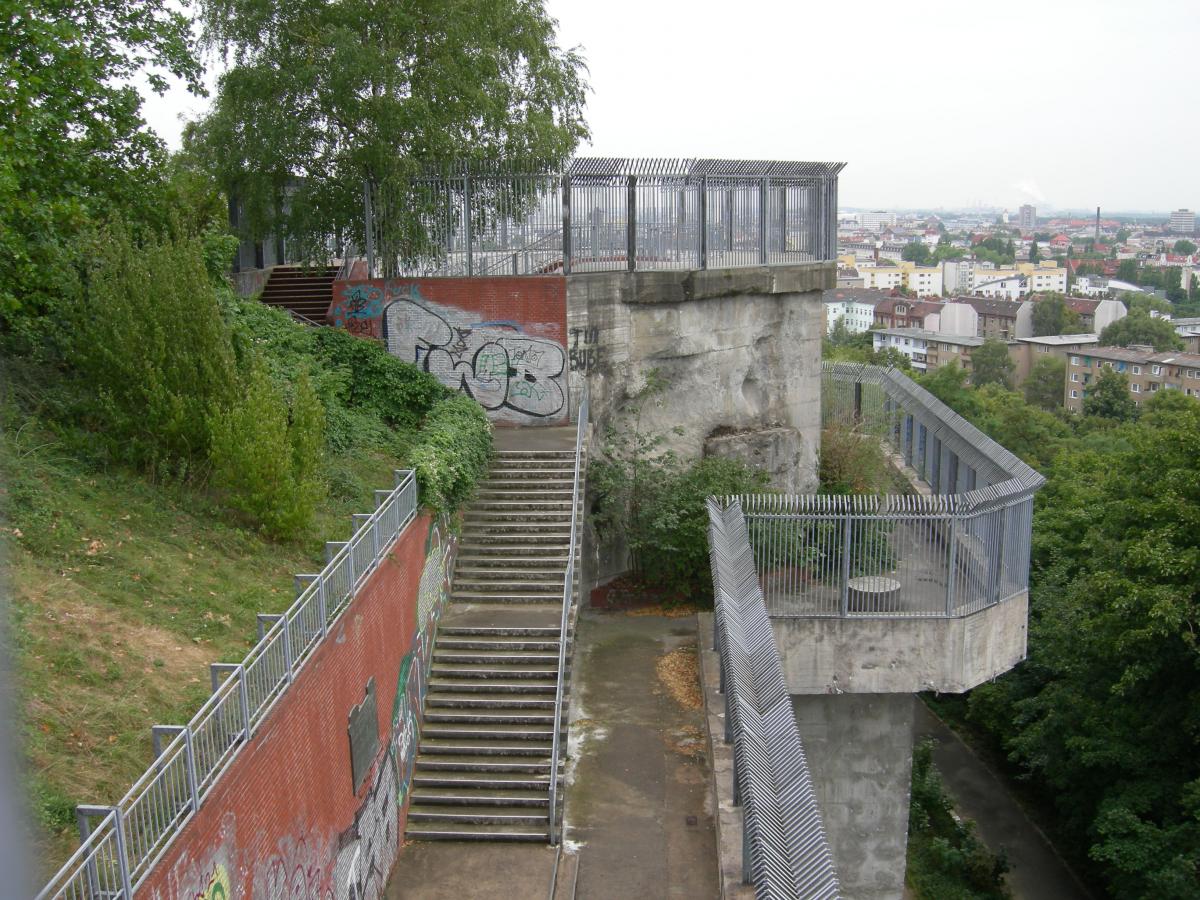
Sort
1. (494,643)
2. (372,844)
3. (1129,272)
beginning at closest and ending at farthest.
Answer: (372,844), (494,643), (1129,272)

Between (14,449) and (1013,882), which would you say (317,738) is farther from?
(1013,882)

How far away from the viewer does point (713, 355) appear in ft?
67.7

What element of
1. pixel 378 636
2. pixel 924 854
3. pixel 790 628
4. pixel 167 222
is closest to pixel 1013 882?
pixel 924 854

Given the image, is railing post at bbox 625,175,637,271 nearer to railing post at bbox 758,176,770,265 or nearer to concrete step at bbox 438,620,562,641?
railing post at bbox 758,176,770,265

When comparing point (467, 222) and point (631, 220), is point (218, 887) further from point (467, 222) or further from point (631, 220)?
point (631, 220)

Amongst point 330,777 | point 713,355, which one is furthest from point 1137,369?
point 330,777

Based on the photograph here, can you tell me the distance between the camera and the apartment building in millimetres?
87306

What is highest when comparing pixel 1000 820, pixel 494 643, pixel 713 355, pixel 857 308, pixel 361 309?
pixel 361 309

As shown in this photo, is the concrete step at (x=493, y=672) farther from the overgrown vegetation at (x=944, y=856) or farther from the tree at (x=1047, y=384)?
the tree at (x=1047, y=384)

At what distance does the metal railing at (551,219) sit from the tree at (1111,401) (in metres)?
58.8

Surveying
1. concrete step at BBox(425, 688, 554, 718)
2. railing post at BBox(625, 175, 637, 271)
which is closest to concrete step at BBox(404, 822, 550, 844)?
concrete step at BBox(425, 688, 554, 718)

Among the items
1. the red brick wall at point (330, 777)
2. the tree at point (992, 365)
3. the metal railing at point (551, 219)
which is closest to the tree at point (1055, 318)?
→ the tree at point (992, 365)

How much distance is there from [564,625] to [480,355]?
6.54 metres

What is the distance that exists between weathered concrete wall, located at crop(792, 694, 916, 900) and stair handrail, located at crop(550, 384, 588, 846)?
3266 mm
